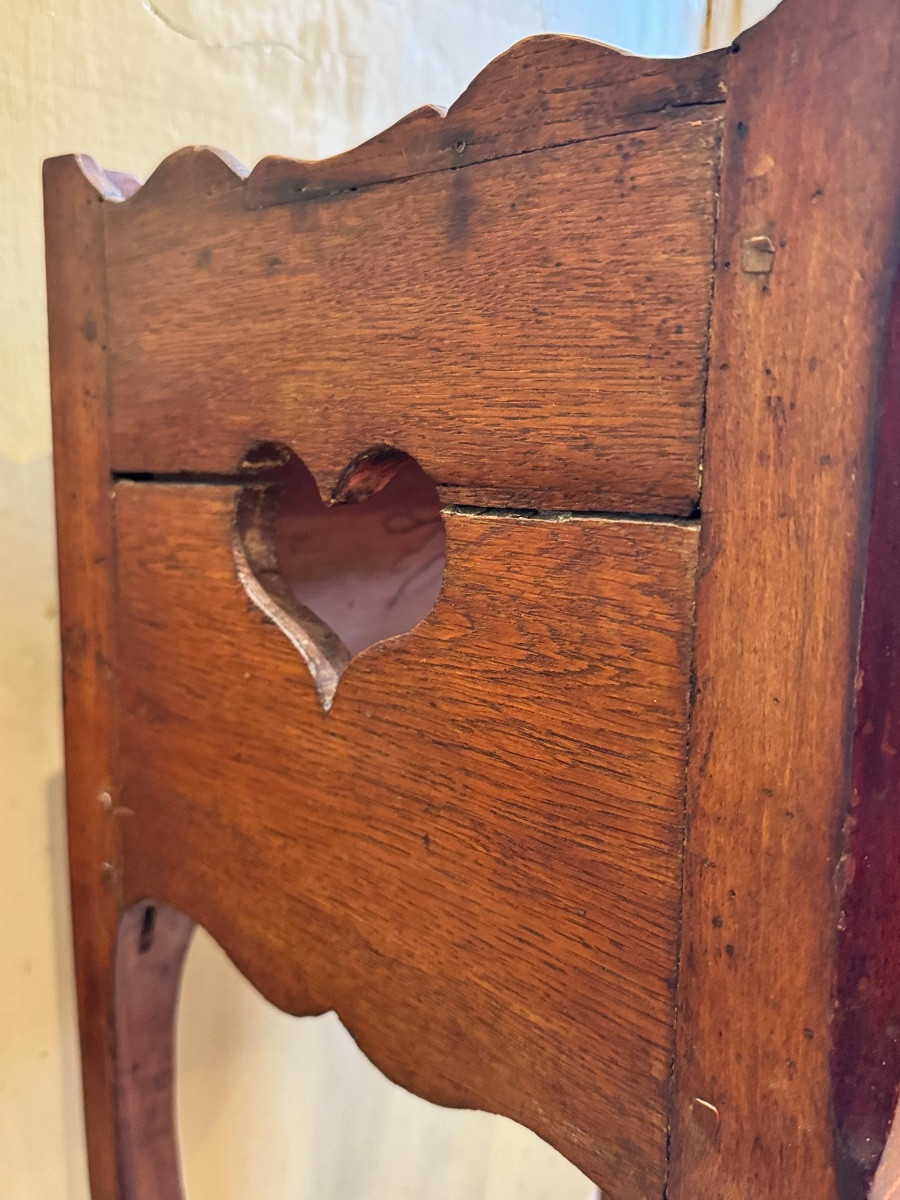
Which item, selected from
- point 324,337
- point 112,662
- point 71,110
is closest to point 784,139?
point 324,337

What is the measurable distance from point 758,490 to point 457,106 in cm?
20

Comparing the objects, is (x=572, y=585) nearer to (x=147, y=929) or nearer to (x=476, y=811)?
(x=476, y=811)

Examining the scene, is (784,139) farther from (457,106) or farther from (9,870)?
(9,870)

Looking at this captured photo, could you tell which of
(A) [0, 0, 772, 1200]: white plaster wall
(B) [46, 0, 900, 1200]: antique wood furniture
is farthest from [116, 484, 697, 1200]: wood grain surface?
(A) [0, 0, 772, 1200]: white plaster wall

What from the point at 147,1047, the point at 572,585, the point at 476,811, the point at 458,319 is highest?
the point at 458,319

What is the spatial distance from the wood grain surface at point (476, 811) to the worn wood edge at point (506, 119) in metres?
0.14

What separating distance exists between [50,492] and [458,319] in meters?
→ 0.54

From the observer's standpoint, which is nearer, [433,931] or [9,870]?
[433,931]

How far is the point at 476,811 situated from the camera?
1.30 feet

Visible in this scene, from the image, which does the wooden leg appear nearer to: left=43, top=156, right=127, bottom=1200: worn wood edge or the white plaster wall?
left=43, top=156, right=127, bottom=1200: worn wood edge

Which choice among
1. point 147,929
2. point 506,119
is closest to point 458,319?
point 506,119

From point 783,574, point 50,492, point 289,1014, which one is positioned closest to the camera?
point 783,574

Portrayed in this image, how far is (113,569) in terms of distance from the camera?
0.57 meters

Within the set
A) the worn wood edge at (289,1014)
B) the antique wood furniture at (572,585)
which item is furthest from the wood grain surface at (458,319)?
the worn wood edge at (289,1014)
